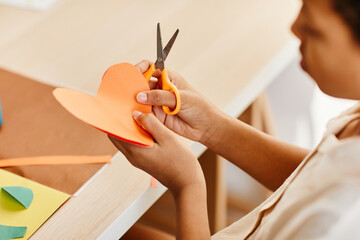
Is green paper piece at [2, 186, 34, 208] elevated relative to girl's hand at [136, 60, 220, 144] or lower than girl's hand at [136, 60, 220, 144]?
lower

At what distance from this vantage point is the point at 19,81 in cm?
97

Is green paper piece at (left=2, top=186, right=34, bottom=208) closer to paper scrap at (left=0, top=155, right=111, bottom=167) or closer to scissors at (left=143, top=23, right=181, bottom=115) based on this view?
paper scrap at (left=0, top=155, right=111, bottom=167)

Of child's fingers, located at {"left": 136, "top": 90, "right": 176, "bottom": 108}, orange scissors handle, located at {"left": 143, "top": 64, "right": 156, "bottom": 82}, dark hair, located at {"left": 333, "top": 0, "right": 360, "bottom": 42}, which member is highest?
dark hair, located at {"left": 333, "top": 0, "right": 360, "bottom": 42}

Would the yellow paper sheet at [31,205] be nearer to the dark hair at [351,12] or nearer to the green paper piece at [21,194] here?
the green paper piece at [21,194]

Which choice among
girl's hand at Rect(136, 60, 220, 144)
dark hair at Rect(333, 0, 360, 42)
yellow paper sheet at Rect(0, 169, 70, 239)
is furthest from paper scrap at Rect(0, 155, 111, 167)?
dark hair at Rect(333, 0, 360, 42)

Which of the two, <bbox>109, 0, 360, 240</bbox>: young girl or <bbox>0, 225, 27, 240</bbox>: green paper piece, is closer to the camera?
<bbox>109, 0, 360, 240</bbox>: young girl

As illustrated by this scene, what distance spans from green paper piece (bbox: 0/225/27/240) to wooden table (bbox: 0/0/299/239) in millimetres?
154

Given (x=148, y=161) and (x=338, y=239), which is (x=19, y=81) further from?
(x=338, y=239)

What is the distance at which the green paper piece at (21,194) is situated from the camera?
28.5 inches

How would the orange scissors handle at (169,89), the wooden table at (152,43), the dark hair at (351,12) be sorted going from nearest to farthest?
the dark hair at (351,12) < the orange scissors handle at (169,89) < the wooden table at (152,43)

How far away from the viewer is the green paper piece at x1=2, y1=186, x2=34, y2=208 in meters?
0.72

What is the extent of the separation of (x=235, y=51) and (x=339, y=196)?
617 mm

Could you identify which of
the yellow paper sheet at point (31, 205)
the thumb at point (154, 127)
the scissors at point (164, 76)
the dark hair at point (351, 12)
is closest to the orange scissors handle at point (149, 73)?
the scissors at point (164, 76)

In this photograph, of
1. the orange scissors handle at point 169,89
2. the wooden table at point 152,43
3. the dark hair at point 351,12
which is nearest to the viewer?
the dark hair at point 351,12
